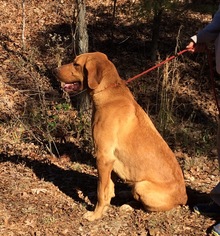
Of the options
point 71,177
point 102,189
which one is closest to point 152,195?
point 102,189

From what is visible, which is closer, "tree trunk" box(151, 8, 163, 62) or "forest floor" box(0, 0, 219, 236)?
"forest floor" box(0, 0, 219, 236)

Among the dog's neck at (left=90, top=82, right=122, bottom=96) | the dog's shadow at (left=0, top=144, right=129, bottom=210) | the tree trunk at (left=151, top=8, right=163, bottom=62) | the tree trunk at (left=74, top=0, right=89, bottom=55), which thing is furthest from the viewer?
the tree trunk at (left=151, top=8, right=163, bottom=62)

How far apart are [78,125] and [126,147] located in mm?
2593

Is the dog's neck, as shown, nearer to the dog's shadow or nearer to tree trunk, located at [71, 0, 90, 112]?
the dog's shadow

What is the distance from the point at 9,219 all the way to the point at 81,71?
180 centimetres

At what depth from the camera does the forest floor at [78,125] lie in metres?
4.60

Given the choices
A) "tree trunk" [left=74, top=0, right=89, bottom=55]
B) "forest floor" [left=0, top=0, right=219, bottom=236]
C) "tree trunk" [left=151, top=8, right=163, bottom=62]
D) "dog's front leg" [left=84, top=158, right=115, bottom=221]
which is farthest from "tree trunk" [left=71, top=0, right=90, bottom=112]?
"dog's front leg" [left=84, top=158, right=115, bottom=221]

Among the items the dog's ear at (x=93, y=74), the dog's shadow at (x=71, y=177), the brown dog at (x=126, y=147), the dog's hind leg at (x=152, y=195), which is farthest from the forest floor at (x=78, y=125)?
the dog's ear at (x=93, y=74)

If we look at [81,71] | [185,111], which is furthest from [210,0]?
[81,71]

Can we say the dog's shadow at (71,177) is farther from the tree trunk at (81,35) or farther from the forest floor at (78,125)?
the tree trunk at (81,35)

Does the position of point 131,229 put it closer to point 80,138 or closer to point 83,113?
point 80,138

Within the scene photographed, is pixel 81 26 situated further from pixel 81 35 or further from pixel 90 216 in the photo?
pixel 90 216

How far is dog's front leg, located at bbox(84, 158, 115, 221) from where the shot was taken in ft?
14.5

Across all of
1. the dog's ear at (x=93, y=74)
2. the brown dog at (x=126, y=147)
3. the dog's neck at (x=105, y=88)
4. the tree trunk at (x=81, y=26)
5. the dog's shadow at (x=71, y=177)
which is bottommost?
the dog's shadow at (x=71, y=177)
